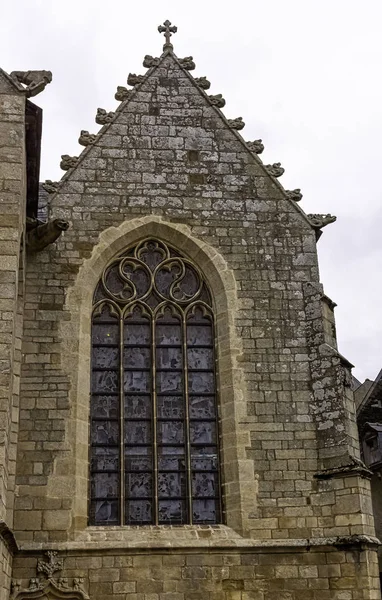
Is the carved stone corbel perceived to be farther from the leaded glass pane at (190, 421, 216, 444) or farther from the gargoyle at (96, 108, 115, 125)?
the gargoyle at (96, 108, 115, 125)

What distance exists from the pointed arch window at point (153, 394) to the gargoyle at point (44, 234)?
37.6 inches

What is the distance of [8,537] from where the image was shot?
26.8ft

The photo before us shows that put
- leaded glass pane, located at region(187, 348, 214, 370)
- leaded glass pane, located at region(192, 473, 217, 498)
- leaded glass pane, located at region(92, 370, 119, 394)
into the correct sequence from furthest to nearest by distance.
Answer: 1. leaded glass pane, located at region(187, 348, 214, 370)
2. leaded glass pane, located at region(92, 370, 119, 394)
3. leaded glass pane, located at region(192, 473, 217, 498)

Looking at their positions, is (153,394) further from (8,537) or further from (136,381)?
(8,537)

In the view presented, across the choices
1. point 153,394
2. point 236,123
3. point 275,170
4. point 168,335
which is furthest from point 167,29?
point 153,394

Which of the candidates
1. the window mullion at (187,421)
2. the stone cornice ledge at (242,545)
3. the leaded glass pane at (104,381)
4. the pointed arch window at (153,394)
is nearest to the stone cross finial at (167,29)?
the pointed arch window at (153,394)

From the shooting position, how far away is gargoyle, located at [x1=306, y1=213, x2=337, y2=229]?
11.8 meters

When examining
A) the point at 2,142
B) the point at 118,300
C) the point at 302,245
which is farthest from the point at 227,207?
the point at 2,142

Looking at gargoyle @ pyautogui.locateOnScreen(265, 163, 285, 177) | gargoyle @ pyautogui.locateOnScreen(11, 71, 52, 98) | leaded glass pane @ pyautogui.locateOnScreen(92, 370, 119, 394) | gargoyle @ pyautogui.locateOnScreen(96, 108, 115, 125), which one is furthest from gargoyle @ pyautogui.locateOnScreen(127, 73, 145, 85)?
leaded glass pane @ pyautogui.locateOnScreen(92, 370, 119, 394)

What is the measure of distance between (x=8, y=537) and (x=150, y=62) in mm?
7962

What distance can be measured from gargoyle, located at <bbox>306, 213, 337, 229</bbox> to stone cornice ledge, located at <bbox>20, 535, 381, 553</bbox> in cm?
453

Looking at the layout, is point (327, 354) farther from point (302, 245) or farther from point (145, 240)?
point (145, 240)

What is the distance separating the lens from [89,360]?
419 inches

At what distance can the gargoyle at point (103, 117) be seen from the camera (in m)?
12.1
